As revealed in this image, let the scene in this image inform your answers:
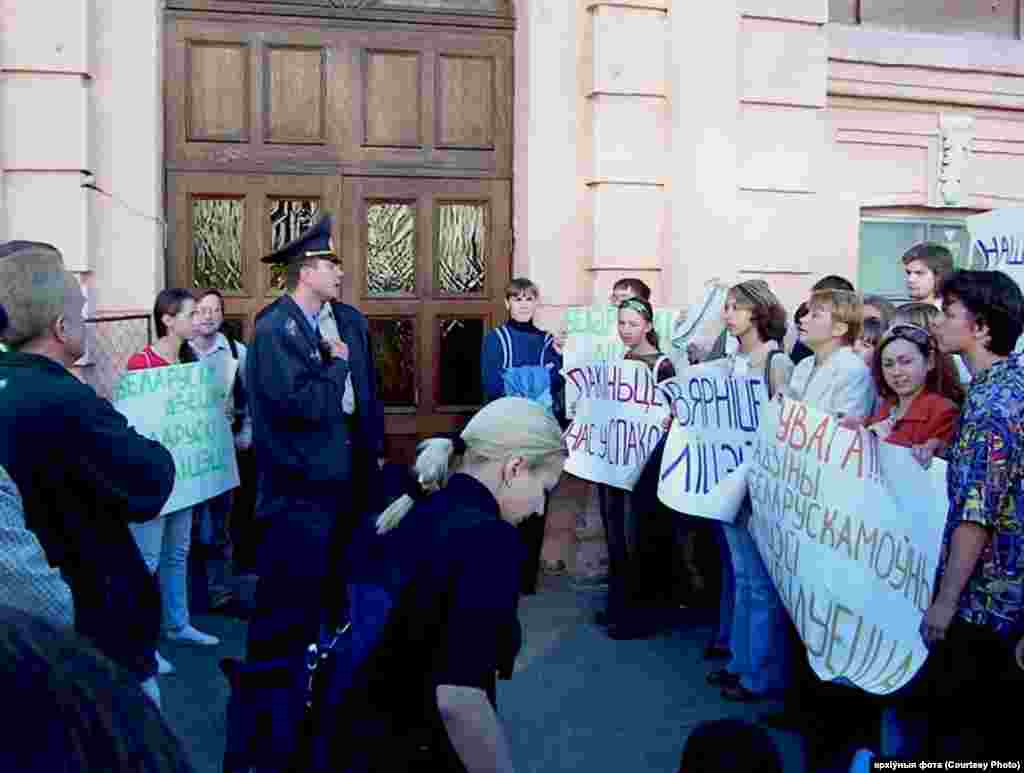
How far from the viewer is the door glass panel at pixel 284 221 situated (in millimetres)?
8656

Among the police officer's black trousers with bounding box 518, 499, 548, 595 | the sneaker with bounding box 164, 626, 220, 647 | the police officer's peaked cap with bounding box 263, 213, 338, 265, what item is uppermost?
the police officer's peaked cap with bounding box 263, 213, 338, 265

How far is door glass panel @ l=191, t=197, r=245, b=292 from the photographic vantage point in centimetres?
857

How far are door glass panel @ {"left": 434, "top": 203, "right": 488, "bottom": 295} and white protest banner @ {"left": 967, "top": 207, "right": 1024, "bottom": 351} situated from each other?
12.0ft

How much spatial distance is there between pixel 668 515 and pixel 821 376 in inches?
86.5

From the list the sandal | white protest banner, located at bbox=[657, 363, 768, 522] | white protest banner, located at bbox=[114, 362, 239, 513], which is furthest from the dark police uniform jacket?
the sandal

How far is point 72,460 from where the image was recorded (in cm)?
335

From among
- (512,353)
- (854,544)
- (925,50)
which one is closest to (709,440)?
(854,544)

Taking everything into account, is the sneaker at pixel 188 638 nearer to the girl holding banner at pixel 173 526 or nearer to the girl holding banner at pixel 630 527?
the girl holding banner at pixel 173 526

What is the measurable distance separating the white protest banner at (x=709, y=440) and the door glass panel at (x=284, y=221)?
2867 millimetres

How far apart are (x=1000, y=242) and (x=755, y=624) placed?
A: 6.69 ft

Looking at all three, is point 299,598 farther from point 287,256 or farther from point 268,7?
point 268,7

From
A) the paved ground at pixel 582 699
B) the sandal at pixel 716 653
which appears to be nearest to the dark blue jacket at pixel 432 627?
the paved ground at pixel 582 699

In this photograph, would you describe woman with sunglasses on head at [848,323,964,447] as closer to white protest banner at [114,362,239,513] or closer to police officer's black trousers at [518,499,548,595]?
police officer's black trousers at [518,499,548,595]

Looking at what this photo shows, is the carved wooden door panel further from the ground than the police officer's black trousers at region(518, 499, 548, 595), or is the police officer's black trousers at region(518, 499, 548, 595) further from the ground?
the carved wooden door panel
